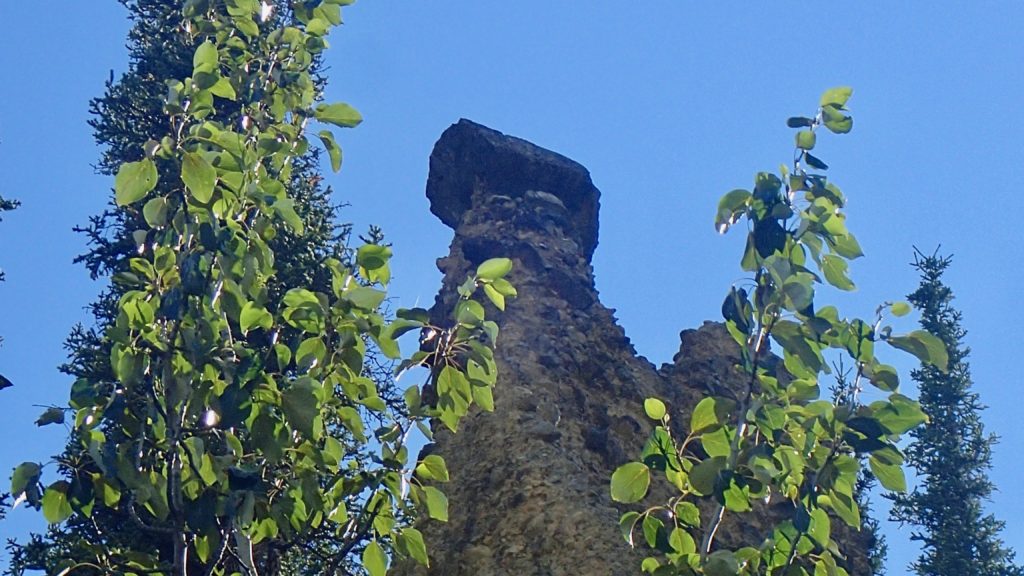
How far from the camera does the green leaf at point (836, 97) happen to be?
416 cm

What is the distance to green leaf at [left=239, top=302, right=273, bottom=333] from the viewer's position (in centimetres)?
448

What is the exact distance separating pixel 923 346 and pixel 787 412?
1.82 feet

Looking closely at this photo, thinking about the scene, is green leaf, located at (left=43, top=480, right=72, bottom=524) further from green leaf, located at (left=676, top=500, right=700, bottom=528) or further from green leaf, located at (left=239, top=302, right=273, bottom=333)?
green leaf, located at (left=676, top=500, right=700, bottom=528)

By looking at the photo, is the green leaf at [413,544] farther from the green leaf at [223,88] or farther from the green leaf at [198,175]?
the green leaf at [223,88]

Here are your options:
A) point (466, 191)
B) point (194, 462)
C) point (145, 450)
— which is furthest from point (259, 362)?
point (466, 191)

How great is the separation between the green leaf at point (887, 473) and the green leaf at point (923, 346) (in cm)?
37

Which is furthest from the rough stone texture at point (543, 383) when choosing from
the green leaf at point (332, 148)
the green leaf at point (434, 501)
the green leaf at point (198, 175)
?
the green leaf at point (198, 175)

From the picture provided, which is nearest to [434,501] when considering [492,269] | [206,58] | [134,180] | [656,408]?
[492,269]

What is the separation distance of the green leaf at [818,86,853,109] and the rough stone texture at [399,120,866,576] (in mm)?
11634

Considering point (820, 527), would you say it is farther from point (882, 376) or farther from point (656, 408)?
point (656, 408)

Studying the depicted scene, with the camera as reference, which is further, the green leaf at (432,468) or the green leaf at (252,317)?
the green leaf at (432,468)

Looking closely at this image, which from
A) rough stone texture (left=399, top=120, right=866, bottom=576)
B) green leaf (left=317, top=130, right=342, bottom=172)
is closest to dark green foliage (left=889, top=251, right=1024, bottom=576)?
rough stone texture (left=399, top=120, right=866, bottom=576)

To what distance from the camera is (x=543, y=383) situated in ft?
66.4

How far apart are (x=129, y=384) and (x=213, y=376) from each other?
344 mm
